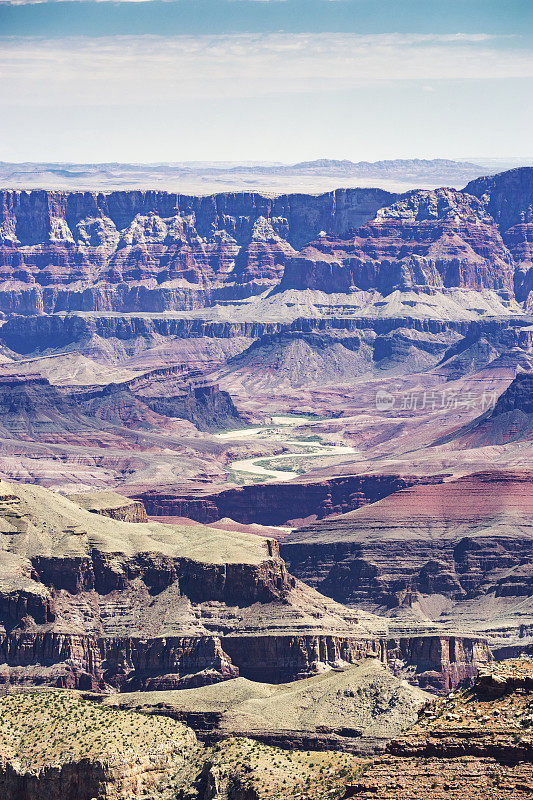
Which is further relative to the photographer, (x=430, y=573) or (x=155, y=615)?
(x=430, y=573)

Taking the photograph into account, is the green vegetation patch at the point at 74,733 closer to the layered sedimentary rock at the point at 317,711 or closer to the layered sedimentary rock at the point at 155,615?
the layered sedimentary rock at the point at 317,711

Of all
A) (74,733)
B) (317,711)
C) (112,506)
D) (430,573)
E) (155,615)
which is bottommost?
(430,573)

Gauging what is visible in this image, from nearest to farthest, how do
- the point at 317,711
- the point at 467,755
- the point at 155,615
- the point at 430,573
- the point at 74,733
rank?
the point at 467,755
the point at 74,733
the point at 317,711
the point at 155,615
the point at 430,573

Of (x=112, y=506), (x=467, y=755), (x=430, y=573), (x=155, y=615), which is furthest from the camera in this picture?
(x=430, y=573)

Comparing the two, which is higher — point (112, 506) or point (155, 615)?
point (112, 506)

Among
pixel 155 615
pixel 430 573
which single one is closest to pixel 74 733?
pixel 155 615

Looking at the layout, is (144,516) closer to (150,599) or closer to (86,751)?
(150,599)

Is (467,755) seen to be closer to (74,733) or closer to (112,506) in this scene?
(74,733)

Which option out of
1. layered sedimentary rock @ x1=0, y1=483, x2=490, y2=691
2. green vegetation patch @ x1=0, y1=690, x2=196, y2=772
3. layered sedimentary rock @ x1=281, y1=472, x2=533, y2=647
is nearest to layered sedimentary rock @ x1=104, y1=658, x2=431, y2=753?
green vegetation patch @ x1=0, y1=690, x2=196, y2=772

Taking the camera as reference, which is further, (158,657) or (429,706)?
(158,657)

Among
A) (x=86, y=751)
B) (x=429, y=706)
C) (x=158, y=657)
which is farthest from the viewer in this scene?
(x=158, y=657)

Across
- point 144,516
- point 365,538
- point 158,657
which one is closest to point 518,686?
point 158,657
